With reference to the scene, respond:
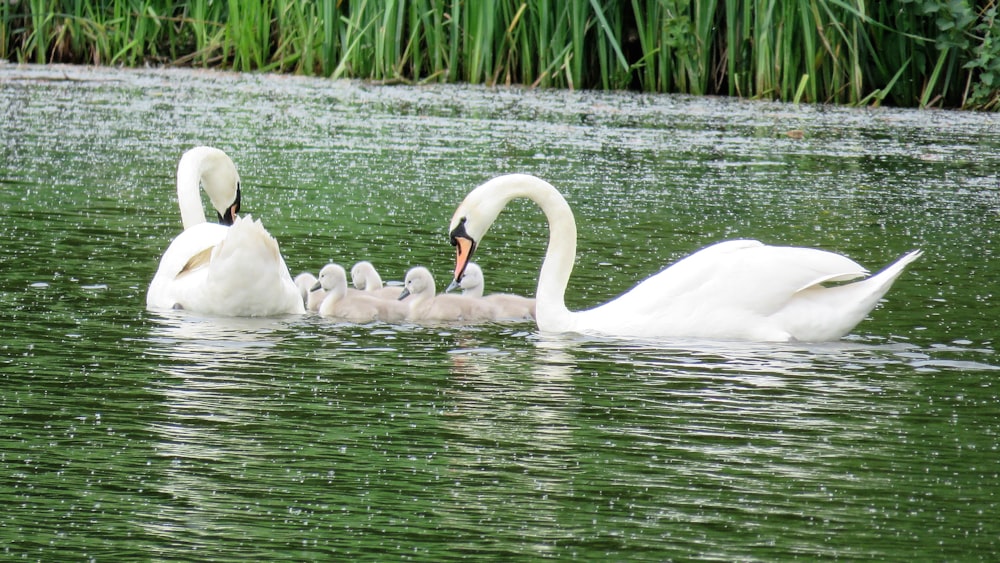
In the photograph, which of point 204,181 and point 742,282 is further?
point 204,181

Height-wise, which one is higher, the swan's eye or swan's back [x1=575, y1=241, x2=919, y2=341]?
the swan's eye

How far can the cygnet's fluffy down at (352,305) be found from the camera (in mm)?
7527

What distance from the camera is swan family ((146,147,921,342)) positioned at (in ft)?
22.7

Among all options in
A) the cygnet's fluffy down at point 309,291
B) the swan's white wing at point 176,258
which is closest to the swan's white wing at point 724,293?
the cygnet's fluffy down at point 309,291

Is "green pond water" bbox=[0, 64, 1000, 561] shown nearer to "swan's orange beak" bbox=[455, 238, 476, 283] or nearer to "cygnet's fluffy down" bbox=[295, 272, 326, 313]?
"swan's orange beak" bbox=[455, 238, 476, 283]

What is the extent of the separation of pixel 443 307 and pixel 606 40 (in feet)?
37.0

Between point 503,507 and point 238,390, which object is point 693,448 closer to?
point 503,507

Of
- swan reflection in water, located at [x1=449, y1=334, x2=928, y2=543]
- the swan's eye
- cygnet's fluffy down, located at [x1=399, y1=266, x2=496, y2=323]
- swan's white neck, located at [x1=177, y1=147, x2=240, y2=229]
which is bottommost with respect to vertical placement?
swan reflection in water, located at [x1=449, y1=334, x2=928, y2=543]

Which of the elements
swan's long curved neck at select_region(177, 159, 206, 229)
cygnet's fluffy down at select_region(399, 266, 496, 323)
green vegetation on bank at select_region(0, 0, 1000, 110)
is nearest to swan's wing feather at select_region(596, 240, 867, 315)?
cygnet's fluffy down at select_region(399, 266, 496, 323)

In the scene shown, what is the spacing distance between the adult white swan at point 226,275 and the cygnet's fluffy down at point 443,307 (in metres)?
0.54

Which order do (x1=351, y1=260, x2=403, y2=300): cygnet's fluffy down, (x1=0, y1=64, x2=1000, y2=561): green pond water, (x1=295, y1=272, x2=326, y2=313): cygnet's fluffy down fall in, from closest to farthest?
(x1=0, y1=64, x2=1000, y2=561): green pond water, (x1=295, y1=272, x2=326, y2=313): cygnet's fluffy down, (x1=351, y1=260, x2=403, y2=300): cygnet's fluffy down

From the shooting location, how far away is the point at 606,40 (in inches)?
725

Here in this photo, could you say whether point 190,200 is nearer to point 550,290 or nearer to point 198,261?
point 198,261

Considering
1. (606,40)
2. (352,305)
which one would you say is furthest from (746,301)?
(606,40)
